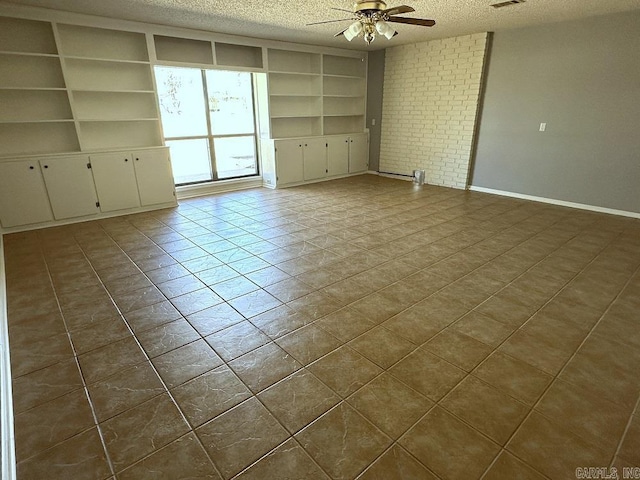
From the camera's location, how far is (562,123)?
200 inches

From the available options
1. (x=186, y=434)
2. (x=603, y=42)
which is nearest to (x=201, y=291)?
(x=186, y=434)

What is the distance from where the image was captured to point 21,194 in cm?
419

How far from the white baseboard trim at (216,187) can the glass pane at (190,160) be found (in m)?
0.15

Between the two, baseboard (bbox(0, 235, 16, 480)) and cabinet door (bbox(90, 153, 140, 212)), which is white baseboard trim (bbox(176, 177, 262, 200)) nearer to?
cabinet door (bbox(90, 153, 140, 212))

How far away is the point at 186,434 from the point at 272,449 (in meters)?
0.42

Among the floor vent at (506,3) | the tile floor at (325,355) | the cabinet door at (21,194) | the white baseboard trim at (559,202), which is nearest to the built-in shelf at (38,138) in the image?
the cabinet door at (21,194)

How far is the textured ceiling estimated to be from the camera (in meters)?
3.82

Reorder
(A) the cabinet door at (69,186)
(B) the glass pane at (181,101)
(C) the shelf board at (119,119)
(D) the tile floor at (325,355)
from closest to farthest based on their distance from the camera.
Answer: (D) the tile floor at (325,355), (A) the cabinet door at (69,186), (C) the shelf board at (119,119), (B) the glass pane at (181,101)

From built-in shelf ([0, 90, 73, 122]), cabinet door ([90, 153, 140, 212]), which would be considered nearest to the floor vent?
cabinet door ([90, 153, 140, 212])

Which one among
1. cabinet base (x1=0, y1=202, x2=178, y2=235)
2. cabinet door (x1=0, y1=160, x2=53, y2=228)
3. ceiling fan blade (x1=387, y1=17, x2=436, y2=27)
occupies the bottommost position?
cabinet base (x1=0, y1=202, x2=178, y2=235)

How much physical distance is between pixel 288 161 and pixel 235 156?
0.99 metres

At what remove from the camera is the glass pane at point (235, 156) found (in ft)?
20.8

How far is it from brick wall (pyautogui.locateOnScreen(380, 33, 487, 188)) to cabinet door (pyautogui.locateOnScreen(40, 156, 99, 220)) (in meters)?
5.45

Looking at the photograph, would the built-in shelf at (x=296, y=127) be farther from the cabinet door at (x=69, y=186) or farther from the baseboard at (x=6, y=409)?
the baseboard at (x=6, y=409)
